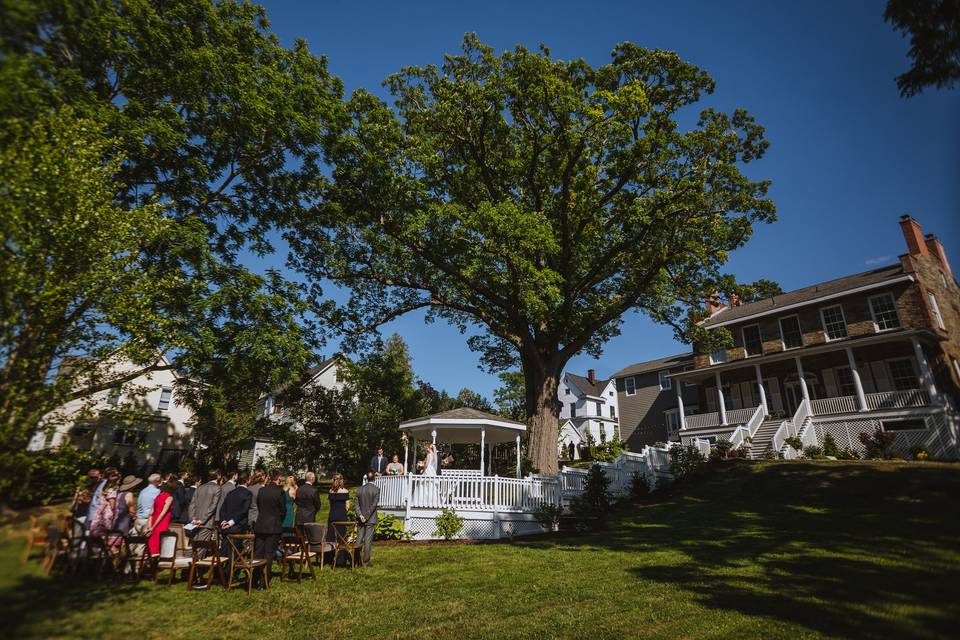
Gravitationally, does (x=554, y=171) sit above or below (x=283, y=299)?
above

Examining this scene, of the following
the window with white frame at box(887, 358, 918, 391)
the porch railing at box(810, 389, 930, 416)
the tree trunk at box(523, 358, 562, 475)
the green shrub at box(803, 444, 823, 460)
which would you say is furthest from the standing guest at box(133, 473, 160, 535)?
the window with white frame at box(887, 358, 918, 391)

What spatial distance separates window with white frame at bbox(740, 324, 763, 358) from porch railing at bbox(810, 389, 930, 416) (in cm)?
506

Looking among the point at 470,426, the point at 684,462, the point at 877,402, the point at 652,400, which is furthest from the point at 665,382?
Result: the point at 470,426

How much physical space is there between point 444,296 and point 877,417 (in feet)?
71.2

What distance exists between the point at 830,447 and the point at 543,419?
15.0 m

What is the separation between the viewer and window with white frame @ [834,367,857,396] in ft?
83.0

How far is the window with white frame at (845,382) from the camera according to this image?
2531cm

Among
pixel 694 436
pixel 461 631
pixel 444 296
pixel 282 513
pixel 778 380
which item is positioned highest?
pixel 444 296

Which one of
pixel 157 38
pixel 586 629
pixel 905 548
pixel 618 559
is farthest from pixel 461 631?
pixel 157 38

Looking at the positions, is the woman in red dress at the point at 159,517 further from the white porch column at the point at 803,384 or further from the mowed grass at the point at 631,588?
the white porch column at the point at 803,384

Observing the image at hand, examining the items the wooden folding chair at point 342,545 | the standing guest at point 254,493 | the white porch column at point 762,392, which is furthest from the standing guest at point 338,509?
the white porch column at point 762,392

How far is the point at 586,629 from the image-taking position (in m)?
5.76

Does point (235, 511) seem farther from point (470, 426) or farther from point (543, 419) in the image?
point (543, 419)

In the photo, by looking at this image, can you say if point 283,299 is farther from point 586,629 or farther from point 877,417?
point 877,417
